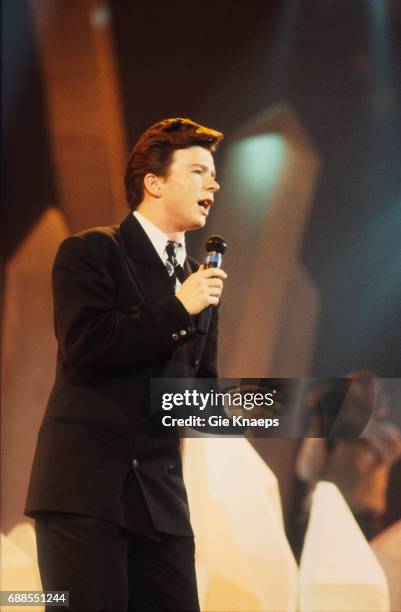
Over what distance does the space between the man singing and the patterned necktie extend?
68 millimetres

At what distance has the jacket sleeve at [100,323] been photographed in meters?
1.79

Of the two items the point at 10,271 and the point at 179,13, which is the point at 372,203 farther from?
the point at 10,271

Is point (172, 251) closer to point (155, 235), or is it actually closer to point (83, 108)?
point (155, 235)

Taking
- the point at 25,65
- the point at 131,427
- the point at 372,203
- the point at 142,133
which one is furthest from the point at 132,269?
the point at 25,65

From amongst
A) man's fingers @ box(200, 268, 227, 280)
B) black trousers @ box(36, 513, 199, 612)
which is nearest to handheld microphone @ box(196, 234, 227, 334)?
man's fingers @ box(200, 268, 227, 280)

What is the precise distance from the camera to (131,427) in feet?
6.19

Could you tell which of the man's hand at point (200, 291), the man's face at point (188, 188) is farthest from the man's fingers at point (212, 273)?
the man's face at point (188, 188)

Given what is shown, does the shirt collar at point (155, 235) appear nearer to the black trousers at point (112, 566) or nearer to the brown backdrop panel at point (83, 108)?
the brown backdrop panel at point (83, 108)

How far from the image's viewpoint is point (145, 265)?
2004 mm

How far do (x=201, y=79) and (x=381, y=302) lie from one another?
0.93m

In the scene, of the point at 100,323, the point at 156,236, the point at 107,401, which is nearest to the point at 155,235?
the point at 156,236

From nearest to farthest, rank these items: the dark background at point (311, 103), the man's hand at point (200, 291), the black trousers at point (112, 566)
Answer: the black trousers at point (112, 566) < the man's hand at point (200, 291) < the dark background at point (311, 103)

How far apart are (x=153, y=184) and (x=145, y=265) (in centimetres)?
27

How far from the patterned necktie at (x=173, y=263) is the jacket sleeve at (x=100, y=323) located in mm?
218
